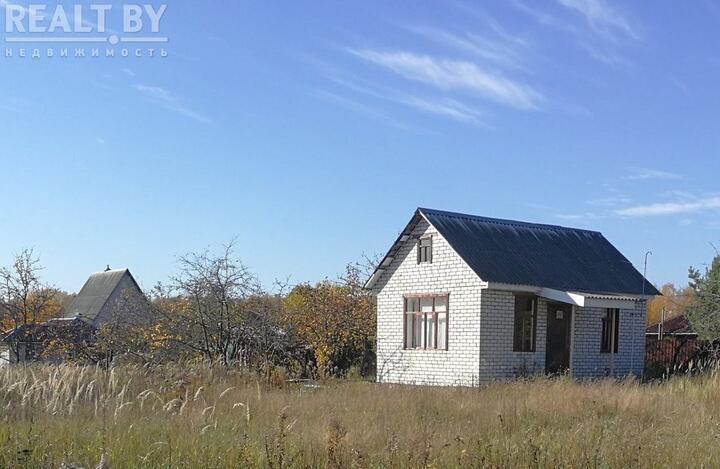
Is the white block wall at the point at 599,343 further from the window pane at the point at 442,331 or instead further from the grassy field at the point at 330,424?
the grassy field at the point at 330,424

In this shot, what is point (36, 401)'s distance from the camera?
8.55 meters

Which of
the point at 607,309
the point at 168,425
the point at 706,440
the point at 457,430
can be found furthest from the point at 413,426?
the point at 607,309

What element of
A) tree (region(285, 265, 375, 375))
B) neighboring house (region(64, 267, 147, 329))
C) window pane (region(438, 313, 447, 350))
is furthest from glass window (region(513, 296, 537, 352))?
neighboring house (region(64, 267, 147, 329))

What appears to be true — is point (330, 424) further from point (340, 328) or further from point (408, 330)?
point (340, 328)

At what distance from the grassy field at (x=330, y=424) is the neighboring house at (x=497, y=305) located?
6.75 m

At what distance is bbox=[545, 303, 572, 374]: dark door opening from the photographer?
21.7 metres

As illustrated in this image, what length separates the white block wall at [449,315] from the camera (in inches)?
797

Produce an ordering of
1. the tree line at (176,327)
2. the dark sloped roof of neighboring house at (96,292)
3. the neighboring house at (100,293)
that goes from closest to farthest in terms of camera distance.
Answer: the tree line at (176,327) < the neighboring house at (100,293) < the dark sloped roof of neighboring house at (96,292)

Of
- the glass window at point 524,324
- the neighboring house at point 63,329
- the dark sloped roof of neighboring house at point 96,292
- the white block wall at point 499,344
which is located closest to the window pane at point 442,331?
the white block wall at point 499,344

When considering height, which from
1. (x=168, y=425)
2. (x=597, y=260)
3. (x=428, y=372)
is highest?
(x=597, y=260)

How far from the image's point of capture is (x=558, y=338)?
71.8ft

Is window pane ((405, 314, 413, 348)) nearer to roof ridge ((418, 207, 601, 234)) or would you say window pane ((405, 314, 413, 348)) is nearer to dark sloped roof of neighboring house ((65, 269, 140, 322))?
roof ridge ((418, 207, 601, 234))

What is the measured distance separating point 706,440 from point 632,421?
1.60 meters

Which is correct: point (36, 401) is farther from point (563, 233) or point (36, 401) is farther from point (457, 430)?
point (563, 233)
